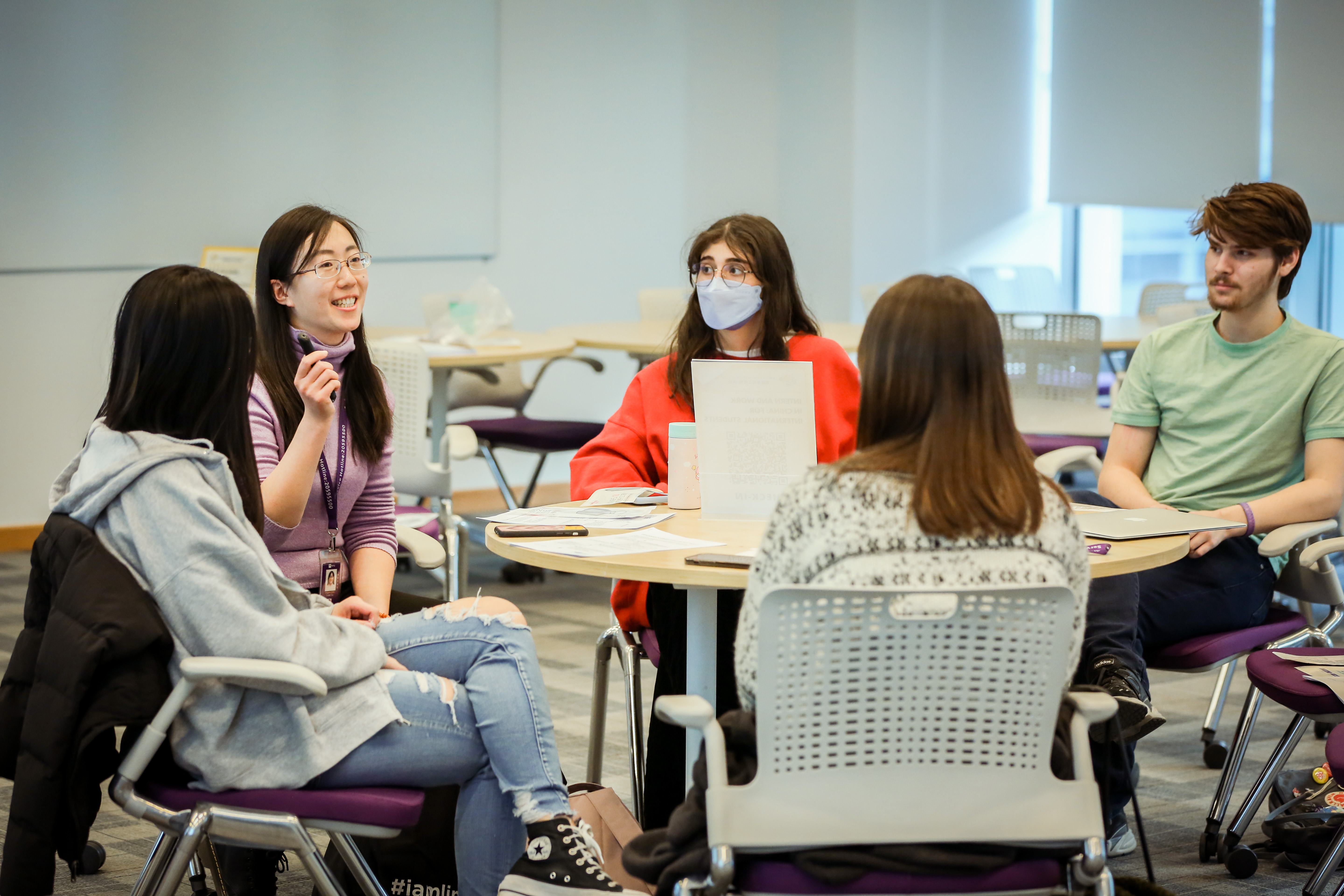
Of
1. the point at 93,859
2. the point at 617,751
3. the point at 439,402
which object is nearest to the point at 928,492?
the point at 93,859

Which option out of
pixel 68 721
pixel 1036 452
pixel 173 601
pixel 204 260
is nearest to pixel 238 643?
pixel 173 601

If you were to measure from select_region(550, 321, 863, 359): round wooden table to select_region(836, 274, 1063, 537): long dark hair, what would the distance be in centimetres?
295

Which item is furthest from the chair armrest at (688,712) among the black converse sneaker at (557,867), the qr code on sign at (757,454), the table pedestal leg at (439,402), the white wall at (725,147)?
the white wall at (725,147)

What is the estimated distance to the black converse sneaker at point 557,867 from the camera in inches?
80.0

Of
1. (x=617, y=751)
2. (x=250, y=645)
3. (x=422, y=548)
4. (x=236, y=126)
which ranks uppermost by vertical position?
(x=236, y=126)

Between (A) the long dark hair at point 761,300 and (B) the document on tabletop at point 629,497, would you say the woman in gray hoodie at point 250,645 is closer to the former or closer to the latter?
(B) the document on tabletop at point 629,497

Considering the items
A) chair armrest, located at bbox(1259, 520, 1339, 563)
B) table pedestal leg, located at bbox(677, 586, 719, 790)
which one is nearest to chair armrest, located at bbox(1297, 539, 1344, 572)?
chair armrest, located at bbox(1259, 520, 1339, 563)

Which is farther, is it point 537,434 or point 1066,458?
point 537,434

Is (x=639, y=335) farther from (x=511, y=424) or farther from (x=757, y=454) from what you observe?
(x=757, y=454)

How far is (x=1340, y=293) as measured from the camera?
7.70m

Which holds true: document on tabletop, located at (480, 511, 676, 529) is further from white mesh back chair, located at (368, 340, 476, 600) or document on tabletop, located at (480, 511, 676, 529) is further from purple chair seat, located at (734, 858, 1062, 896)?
white mesh back chair, located at (368, 340, 476, 600)

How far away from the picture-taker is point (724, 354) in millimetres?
3080

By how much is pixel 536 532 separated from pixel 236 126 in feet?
14.7

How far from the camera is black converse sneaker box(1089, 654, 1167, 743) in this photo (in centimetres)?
241
